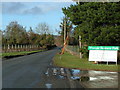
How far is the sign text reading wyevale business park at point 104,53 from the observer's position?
20.6 m

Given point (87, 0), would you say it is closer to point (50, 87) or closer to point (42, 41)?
point (50, 87)

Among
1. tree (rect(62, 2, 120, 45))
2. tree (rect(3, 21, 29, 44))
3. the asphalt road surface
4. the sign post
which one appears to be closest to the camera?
the asphalt road surface

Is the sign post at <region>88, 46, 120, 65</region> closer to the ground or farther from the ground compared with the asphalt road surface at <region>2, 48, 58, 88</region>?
farther from the ground

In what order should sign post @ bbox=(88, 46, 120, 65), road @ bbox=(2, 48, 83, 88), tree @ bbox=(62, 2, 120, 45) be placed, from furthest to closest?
tree @ bbox=(62, 2, 120, 45) < sign post @ bbox=(88, 46, 120, 65) < road @ bbox=(2, 48, 83, 88)

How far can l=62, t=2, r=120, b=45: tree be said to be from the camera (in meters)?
20.8

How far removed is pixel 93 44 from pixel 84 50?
90.4 inches

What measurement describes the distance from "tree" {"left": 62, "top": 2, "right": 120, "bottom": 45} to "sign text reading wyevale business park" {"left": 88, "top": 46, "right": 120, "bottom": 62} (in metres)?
0.80

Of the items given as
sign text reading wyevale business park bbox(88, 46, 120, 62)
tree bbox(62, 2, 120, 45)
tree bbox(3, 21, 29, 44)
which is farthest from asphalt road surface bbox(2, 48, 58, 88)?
tree bbox(3, 21, 29, 44)

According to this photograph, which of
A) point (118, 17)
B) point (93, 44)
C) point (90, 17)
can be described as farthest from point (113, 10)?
point (93, 44)

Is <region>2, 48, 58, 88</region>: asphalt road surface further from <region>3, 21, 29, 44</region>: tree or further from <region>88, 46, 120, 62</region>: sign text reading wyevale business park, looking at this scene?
<region>3, 21, 29, 44</region>: tree

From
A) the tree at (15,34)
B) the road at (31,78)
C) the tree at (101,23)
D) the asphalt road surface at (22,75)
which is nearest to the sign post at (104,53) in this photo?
the tree at (101,23)

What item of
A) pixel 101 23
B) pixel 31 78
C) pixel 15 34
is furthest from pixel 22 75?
pixel 15 34

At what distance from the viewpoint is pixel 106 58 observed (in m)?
20.7

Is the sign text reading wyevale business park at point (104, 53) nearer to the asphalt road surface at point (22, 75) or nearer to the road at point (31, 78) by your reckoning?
the asphalt road surface at point (22, 75)
